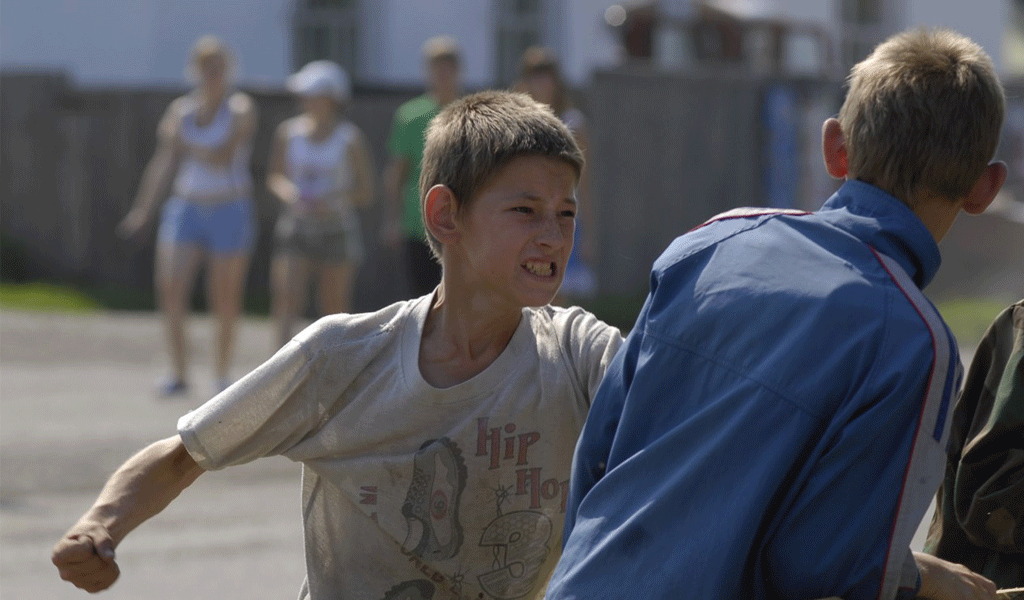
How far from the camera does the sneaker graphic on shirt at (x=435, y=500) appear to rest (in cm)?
289

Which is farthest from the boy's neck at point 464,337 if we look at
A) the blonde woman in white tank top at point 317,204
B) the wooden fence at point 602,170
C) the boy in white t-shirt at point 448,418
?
the wooden fence at point 602,170

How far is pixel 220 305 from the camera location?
383 inches

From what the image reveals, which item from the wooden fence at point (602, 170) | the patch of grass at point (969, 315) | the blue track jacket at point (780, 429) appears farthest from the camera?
the wooden fence at point (602, 170)

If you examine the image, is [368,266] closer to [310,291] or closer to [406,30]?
[310,291]

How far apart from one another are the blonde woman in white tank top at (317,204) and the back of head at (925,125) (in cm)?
774

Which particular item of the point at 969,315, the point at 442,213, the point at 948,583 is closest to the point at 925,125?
the point at 948,583

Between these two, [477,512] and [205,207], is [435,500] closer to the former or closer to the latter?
[477,512]

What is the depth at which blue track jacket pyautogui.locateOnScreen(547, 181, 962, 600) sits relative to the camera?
2119 mm

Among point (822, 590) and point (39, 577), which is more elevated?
point (822, 590)

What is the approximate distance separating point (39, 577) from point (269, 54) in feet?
50.3

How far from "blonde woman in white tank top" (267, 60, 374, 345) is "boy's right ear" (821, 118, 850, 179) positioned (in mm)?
7607

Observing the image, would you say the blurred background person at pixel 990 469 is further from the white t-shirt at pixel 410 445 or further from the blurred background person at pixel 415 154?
the blurred background person at pixel 415 154

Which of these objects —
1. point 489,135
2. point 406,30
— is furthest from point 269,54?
point 489,135

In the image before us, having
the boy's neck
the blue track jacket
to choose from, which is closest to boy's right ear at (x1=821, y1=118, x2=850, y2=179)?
the blue track jacket
